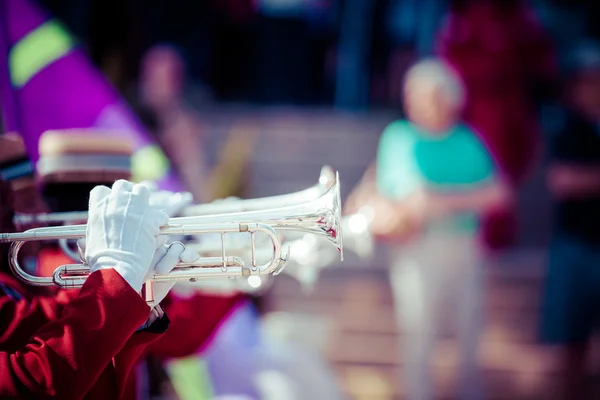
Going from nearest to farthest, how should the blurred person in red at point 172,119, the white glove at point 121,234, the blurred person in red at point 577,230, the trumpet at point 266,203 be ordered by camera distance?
the white glove at point 121,234 → the trumpet at point 266,203 → the blurred person in red at point 577,230 → the blurred person in red at point 172,119

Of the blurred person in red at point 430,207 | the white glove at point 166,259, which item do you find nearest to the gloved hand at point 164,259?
the white glove at point 166,259

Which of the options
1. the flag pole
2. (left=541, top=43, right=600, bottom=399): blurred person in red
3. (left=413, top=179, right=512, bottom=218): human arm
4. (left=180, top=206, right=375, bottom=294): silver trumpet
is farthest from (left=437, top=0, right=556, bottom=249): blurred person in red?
the flag pole

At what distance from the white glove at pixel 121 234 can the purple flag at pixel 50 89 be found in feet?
3.61

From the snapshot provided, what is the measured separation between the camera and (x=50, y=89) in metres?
3.15

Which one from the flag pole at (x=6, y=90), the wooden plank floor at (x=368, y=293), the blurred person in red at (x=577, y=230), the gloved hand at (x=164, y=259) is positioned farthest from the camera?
the wooden plank floor at (x=368, y=293)

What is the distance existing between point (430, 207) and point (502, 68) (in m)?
2.87

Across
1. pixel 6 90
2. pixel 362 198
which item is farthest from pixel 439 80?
pixel 6 90

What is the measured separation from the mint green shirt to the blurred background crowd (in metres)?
0.08

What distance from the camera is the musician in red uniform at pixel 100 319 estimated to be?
158 cm

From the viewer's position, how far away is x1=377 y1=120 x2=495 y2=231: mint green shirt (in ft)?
13.4

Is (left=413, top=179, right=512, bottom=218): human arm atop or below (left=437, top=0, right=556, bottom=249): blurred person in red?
below

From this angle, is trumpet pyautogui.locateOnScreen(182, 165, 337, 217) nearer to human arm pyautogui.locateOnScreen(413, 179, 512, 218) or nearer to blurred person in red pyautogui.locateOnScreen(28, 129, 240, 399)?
blurred person in red pyautogui.locateOnScreen(28, 129, 240, 399)

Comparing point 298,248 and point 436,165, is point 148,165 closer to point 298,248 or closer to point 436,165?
point 298,248

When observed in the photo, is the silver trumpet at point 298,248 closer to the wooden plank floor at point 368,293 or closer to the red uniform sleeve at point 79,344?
the red uniform sleeve at point 79,344
